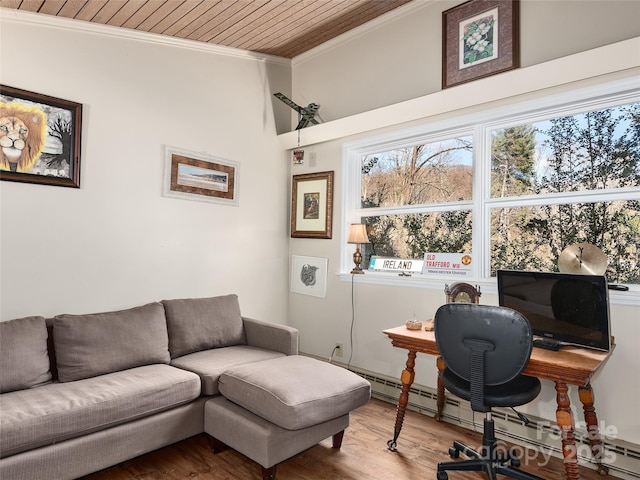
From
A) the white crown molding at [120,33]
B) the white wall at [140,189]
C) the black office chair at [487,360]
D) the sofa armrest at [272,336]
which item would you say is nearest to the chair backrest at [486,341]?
the black office chair at [487,360]

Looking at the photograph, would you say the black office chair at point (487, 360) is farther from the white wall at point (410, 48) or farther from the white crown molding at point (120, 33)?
the white crown molding at point (120, 33)

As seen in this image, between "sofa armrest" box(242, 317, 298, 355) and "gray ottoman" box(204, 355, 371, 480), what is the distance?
455 mm

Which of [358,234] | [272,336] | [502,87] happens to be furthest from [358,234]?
[502,87]

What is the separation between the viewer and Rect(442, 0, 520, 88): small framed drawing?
262 cm

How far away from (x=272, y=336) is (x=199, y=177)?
1.50 metres

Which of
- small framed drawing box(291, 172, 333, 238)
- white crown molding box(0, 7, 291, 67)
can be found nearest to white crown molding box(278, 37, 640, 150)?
small framed drawing box(291, 172, 333, 238)

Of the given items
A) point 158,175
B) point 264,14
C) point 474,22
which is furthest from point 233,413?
point 474,22

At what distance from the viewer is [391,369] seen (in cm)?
327

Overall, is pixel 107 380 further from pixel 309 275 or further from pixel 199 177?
pixel 309 275

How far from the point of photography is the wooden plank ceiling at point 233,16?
103 inches

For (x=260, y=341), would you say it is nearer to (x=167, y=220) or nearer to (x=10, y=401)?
(x=167, y=220)

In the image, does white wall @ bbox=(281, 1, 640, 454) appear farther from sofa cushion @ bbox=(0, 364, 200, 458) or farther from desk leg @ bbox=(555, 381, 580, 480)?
sofa cushion @ bbox=(0, 364, 200, 458)

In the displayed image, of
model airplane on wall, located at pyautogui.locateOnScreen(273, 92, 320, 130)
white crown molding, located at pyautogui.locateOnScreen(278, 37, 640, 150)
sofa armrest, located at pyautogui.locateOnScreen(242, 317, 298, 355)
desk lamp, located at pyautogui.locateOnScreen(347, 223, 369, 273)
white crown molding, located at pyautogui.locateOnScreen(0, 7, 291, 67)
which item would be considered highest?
white crown molding, located at pyautogui.locateOnScreen(0, 7, 291, 67)

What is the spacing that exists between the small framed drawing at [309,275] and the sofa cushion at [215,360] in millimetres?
944
